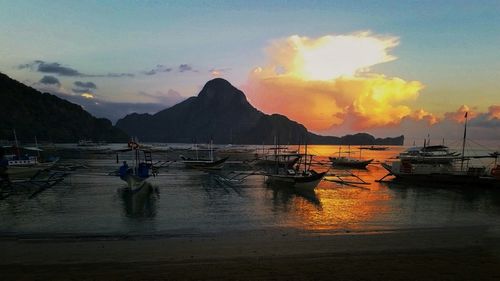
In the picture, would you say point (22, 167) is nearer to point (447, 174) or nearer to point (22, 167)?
point (22, 167)

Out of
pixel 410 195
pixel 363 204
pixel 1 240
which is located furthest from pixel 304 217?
pixel 410 195

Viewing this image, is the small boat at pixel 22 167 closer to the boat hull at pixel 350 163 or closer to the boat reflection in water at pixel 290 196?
the boat reflection in water at pixel 290 196

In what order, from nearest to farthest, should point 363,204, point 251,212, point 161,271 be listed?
point 161,271
point 251,212
point 363,204

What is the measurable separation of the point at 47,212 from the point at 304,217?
633 inches

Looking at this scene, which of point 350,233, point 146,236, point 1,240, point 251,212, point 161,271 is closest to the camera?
point 161,271

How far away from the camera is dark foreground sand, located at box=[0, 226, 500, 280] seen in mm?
9516

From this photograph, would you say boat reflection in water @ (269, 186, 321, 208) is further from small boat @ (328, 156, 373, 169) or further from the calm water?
small boat @ (328, 156, 373, 169)

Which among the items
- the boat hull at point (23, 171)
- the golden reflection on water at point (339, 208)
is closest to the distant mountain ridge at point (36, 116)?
the boat hull at point (23, 171)

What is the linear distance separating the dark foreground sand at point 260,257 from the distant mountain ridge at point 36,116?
491 feet

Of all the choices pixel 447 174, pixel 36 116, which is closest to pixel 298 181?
pixel 447 174

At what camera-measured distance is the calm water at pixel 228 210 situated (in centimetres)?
1762

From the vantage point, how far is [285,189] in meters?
33.5

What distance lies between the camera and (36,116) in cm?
16712

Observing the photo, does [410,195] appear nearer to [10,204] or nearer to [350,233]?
[350,233]
